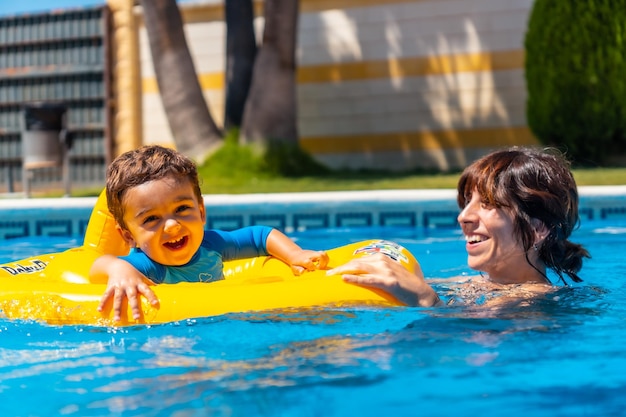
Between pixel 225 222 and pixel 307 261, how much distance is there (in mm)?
3598

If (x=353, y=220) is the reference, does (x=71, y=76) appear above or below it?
above

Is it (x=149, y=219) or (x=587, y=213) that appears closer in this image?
(x=149, y=219)

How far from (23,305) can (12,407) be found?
0.83 metres

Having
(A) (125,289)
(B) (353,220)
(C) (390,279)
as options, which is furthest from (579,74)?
(A) (125,289)

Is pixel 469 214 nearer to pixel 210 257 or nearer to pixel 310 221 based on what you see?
pixel 210 257

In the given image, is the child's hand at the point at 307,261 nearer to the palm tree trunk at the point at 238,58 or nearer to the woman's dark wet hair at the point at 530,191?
the woman's dark wet hair at the point at 530,191

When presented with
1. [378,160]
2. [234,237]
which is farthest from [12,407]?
[378,160]

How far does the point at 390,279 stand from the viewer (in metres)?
2.93

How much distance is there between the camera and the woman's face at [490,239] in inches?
120

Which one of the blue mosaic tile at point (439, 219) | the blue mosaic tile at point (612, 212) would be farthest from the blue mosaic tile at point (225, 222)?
the blue mosaic tile at point (612, 212)

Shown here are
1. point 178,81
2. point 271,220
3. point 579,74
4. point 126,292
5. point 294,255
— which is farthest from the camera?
point 178,81

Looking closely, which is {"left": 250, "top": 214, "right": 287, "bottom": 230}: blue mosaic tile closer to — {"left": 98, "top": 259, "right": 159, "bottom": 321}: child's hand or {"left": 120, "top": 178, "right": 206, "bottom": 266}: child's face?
{"left": 120, "top": 178, "right": 206, "bottom": 266}: child's face

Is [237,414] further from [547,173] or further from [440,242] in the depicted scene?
[440,242]

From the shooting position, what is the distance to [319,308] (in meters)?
2.88
